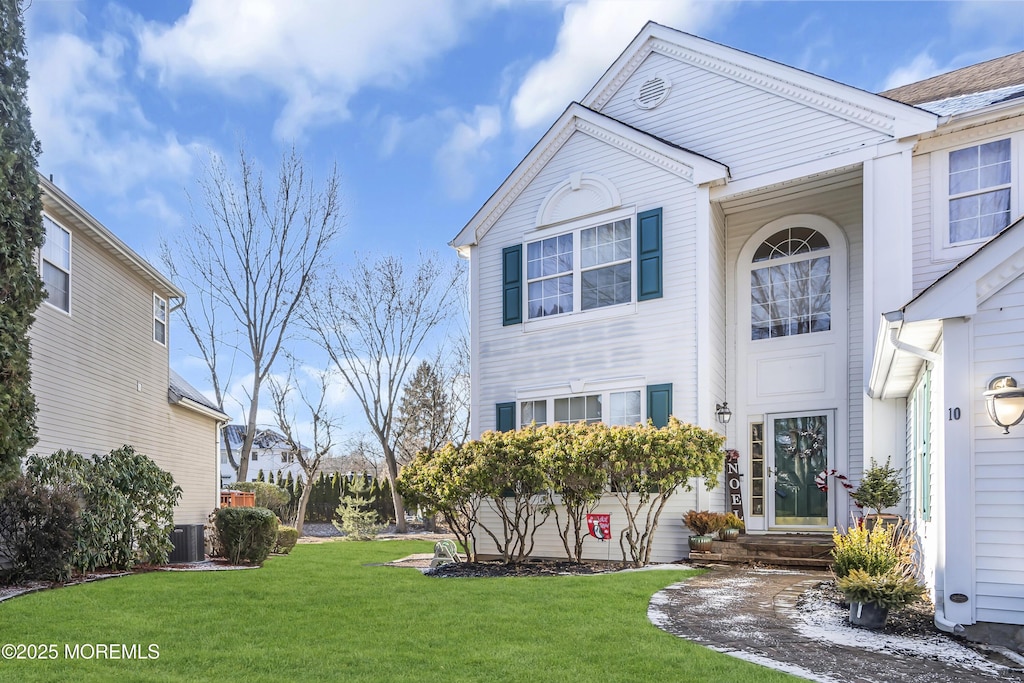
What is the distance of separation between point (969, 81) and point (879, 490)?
271 inches

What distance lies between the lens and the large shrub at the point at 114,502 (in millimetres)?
9616

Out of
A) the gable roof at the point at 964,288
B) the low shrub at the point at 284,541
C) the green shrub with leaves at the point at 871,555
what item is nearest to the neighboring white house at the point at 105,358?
the low shrub at the point at 284,541

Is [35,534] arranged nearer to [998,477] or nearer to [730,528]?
[730,528]

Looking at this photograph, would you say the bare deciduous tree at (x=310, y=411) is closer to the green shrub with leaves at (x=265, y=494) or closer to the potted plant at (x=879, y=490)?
the green shrub with leaves at (x=265, y=494)

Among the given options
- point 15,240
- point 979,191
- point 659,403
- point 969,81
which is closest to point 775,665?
point 659,403

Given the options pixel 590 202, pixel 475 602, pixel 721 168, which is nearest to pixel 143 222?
pixel 590 202

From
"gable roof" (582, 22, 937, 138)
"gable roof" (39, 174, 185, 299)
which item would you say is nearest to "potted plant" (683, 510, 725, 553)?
"gable roof" (582, 22, 937, 138)

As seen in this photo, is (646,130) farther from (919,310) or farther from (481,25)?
(919,310)

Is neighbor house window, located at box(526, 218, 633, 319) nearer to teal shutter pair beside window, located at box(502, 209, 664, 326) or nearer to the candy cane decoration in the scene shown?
teal shutter pair beside window, located at box(502, 209, 664, 326)

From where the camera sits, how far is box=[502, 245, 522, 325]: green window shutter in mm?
13125

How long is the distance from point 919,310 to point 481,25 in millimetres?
12104

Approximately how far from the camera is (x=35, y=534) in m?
9.02

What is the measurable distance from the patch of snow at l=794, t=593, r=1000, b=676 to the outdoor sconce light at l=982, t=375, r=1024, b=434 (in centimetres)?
161

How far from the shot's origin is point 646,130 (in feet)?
41.5
